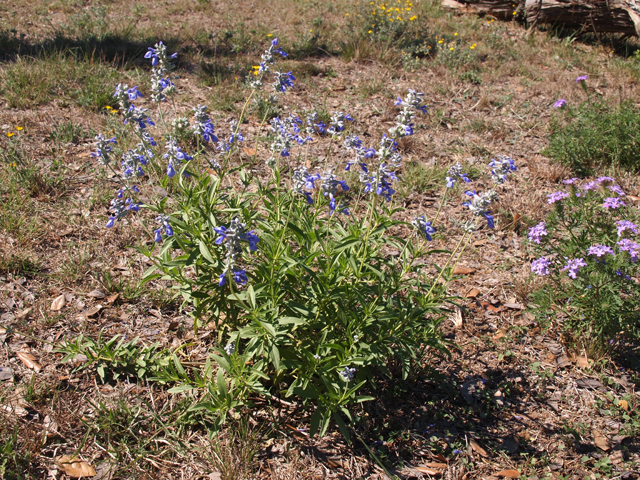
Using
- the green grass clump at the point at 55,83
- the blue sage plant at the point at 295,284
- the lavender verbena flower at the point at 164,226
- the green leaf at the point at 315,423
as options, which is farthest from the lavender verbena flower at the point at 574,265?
the green grass clump at the point at 55,83

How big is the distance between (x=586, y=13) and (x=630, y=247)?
26.8ft

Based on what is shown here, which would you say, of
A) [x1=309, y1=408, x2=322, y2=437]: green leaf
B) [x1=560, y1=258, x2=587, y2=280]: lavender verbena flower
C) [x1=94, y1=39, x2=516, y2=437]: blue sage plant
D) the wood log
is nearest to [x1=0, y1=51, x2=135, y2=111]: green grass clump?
[x1=94, y1=39, x2=516, y2=437]: blue sage plant

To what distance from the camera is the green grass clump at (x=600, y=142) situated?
17.3 ft

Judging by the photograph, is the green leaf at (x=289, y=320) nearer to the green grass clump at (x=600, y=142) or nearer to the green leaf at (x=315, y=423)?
the green leaf at (x=315, y=423)

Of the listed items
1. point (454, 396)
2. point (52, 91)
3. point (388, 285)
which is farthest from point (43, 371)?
point (52, 91)

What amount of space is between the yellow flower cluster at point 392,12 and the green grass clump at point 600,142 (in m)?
4.46

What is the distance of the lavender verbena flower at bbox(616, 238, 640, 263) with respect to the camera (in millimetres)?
2949

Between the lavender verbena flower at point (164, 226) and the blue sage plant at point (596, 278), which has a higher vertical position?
the lavender verbena flower at point (164, 226)

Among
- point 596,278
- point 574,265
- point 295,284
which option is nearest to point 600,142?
point 596,278

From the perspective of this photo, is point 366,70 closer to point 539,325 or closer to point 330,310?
point 539,325

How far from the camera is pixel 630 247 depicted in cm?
297

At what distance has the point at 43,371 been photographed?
295cm

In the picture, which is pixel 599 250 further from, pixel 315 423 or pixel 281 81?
pixel 281 81

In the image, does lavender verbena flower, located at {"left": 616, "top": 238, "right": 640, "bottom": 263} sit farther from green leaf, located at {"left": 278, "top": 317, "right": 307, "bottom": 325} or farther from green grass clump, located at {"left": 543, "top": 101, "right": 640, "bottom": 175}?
green grass clump, located at {"left": 543, "top": 101, "right": 640, "bottom": 175}
